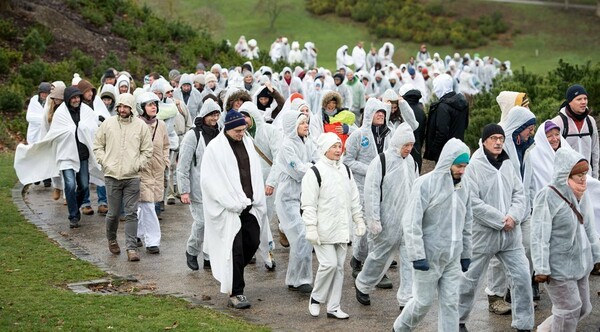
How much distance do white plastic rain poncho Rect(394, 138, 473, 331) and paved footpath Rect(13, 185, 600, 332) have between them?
1072mm

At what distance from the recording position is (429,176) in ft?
31.4

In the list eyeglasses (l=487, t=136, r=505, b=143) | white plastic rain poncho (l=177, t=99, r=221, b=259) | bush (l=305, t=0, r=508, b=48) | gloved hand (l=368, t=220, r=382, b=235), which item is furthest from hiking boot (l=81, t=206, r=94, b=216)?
bush (l=305, t=0, r=508, b=48)

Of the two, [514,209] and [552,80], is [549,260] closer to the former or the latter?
[514,209]

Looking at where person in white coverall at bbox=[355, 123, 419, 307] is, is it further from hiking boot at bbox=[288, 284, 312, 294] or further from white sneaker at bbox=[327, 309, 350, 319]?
hiking boot at bbox=[288, 284, 312, 294]

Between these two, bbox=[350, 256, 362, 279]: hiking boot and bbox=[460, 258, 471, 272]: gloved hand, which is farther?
bbox=[350, 256, 362, 279]: hiking boot

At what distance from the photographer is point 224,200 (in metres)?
11.5

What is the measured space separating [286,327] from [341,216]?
127 centimetres

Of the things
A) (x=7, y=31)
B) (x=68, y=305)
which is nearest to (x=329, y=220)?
(x=68, y=305)

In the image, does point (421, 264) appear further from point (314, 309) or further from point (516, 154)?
point (516, 154)

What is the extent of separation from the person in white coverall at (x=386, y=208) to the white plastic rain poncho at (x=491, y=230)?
937 millimetres

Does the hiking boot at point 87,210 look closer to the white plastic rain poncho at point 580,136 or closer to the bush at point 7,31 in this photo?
the white plastic rain poncho at point 580,136

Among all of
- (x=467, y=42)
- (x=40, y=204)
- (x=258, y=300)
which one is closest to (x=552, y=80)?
(x=40, y=204)

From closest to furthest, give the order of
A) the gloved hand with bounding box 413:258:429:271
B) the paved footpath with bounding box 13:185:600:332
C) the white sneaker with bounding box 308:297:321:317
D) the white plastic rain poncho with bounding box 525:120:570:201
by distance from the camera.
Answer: the gloved hand with bounding box 413:258:429:271
the paved footpath with bounding box 13:185:600:332
the white sneaker with bounding box 308:297:321:317
the white plastic rain poncho with bounding box 525:120:570:201

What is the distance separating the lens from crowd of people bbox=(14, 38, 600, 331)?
381 inches
